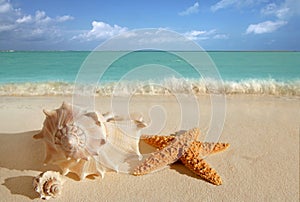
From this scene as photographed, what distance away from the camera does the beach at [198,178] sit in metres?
1.90

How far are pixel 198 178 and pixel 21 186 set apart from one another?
1273 millimetres

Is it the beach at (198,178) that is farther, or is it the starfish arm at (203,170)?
the starfish arm at (203,170)

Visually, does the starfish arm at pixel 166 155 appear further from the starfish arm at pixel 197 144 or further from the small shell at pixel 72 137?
the small shell at pixel 72 137

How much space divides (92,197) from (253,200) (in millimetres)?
1124

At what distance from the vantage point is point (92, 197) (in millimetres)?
1845

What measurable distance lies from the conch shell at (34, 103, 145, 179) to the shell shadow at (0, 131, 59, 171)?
265 millimetres

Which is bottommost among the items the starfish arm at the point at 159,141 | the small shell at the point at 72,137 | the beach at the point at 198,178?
the beach at the point at 198,178

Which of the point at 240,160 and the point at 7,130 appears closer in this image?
the point at 240,160

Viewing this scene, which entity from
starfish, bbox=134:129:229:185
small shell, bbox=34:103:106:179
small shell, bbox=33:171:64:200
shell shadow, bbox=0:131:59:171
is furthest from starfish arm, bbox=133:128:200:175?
shell shadow, bbox=0:131:59:171

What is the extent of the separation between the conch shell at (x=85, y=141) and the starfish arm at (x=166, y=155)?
0.39 feet

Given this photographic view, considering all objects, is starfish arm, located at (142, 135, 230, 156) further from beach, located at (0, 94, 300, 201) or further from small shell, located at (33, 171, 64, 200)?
small shell, located at (33, 171, 64, 200)

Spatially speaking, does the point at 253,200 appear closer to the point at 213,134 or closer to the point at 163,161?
the point at 163,161

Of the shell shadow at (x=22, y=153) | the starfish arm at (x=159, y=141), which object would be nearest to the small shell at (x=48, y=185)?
the shell shadow at (x=22, y=153)

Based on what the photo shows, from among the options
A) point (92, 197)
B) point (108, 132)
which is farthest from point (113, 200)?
point (108, 132)
